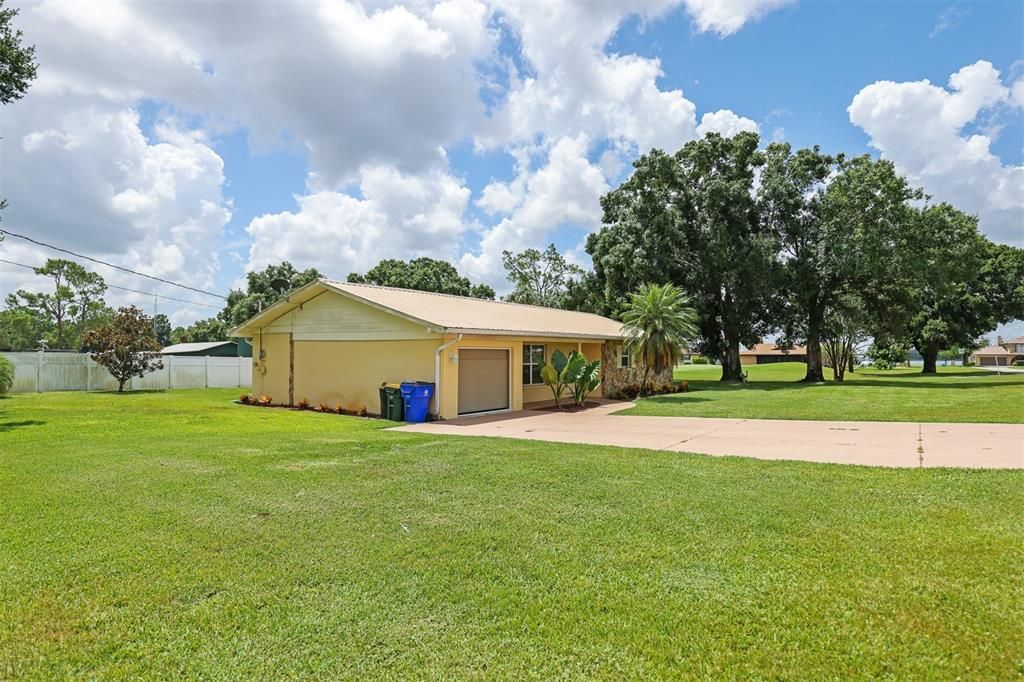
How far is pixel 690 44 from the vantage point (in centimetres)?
1405

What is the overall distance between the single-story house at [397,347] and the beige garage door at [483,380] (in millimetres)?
28

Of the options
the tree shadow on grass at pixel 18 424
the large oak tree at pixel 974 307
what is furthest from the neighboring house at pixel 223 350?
the large oak tree at pixel 974 307

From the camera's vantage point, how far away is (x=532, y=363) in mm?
19047

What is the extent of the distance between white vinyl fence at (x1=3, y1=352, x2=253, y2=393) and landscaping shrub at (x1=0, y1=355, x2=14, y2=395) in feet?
5.51

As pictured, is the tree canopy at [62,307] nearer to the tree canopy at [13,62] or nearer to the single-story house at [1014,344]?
the tree canopy at [13,62]

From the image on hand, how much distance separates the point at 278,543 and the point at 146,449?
565cm

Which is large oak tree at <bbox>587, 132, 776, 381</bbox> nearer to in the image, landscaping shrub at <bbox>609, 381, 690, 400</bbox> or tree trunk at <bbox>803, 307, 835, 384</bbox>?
tree trunk at <bbox>803, 307, 835, 384</bbox>

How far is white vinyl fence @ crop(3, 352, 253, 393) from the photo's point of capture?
23562 mm

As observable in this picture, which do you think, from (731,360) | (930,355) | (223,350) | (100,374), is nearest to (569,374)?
(731,360)

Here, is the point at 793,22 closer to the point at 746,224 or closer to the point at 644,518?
the point at 644,518

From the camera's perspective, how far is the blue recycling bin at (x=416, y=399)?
550 inches

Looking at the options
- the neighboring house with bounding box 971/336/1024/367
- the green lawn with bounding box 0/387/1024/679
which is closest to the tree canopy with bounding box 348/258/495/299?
the green lawn with bounding box 0/387/1024/679

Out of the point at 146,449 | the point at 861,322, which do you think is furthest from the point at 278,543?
the point at 861,322

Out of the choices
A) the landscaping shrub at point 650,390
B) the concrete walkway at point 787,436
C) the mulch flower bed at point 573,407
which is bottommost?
the mulch flower bed at point 573,407
